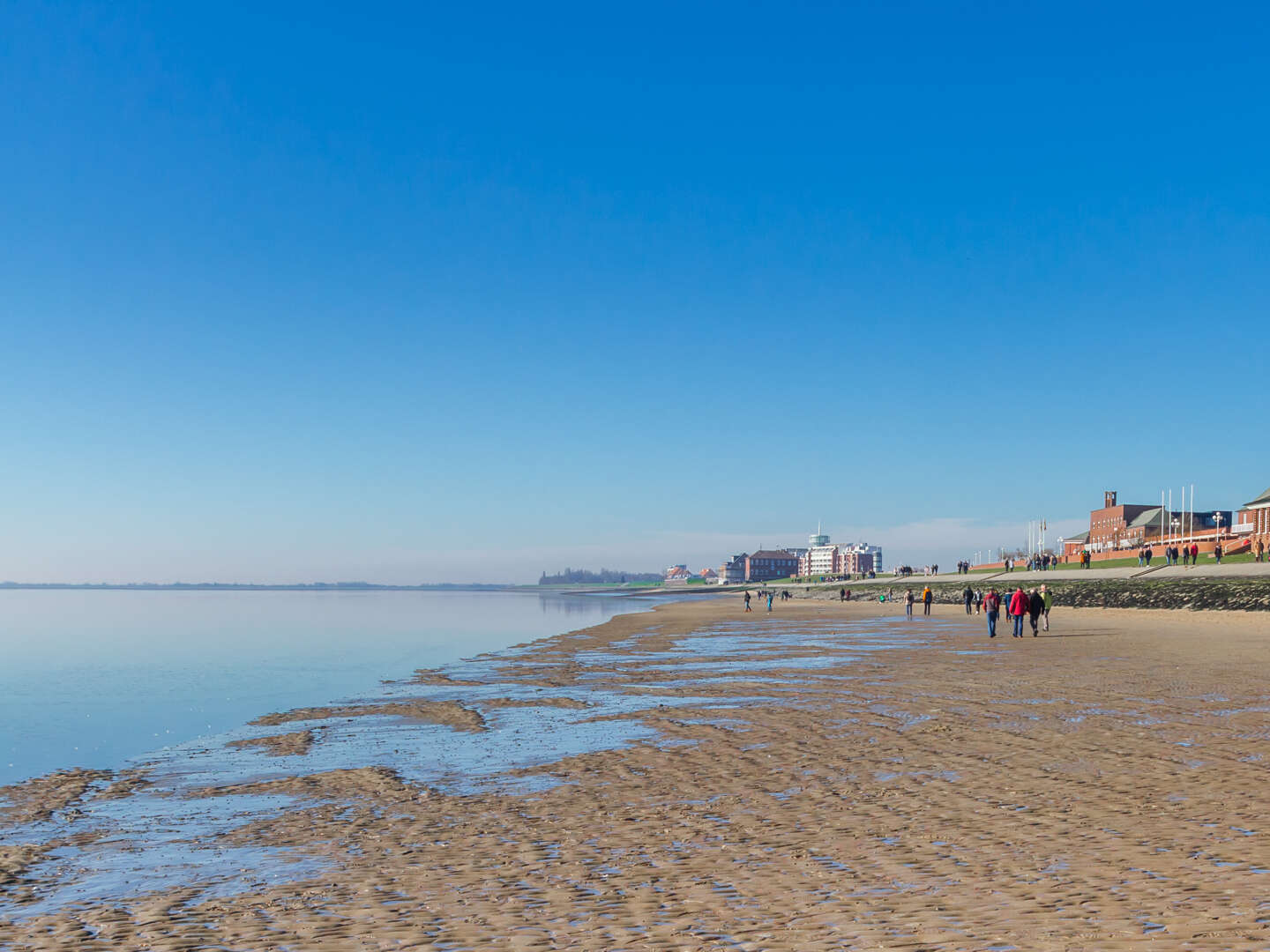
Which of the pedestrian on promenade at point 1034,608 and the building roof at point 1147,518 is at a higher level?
the building roof at point 1147,518

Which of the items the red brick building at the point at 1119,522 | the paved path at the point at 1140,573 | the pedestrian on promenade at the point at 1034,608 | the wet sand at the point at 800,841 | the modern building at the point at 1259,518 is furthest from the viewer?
the red brick building at the point at 1119,522

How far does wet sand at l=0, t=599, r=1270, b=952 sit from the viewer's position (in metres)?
6.38

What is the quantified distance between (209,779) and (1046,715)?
520 inches

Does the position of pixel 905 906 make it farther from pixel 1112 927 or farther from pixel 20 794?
pixel 20 794

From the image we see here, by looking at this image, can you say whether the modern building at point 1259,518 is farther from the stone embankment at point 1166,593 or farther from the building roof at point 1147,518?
the building roof at point 1147,518

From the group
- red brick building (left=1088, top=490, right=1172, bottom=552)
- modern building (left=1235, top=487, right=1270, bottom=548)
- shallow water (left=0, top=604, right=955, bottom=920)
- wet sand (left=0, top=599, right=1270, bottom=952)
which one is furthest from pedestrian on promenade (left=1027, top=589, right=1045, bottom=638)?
red brick building (left=1088, top=490, right=1172, bottom=552)

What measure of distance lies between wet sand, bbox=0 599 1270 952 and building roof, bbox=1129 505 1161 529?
528 ft

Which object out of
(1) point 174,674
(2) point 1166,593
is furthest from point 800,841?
(2) point 1166,593

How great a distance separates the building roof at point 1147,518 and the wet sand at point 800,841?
528ft

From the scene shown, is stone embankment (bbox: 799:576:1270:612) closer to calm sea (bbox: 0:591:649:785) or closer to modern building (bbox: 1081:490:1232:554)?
calm sea (bbox: 0:591:649:785)

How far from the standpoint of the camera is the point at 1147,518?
16588 centimetres

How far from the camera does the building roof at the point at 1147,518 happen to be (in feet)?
525

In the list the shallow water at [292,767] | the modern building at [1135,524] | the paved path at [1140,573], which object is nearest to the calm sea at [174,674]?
the shallow water at [292,767]

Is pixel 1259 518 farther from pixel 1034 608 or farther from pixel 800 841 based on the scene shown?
pixel 800 841
